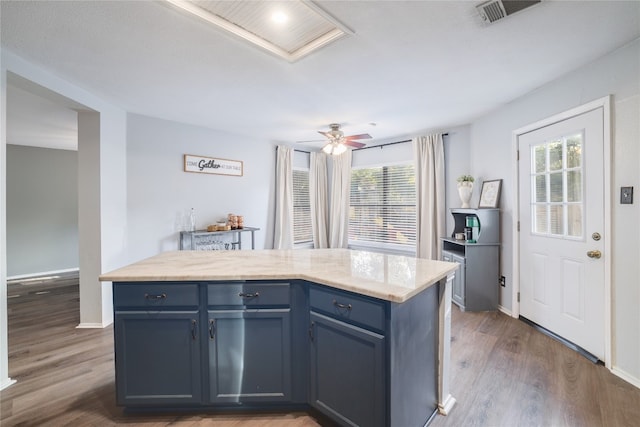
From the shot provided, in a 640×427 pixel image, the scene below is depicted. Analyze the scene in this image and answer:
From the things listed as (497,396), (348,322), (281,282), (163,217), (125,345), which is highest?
(163,217)

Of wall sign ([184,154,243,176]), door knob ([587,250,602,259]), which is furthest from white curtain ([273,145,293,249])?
door knob ([587,250,602,259])

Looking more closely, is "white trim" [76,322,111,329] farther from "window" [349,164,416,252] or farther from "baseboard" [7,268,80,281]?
"window" [349,164,416,252]

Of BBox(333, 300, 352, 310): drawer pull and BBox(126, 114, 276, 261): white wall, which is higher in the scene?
BBox(126, 114, 276, 261): white wall

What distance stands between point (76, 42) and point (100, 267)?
2.26 metres

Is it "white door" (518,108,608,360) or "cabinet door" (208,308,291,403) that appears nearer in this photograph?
"cabinet door" (208,308,291,403)

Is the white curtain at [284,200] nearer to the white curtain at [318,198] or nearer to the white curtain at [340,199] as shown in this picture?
the white curtain at [318,198]

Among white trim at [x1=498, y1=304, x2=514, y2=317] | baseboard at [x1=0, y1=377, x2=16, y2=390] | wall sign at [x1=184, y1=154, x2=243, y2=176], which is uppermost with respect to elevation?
wall sign at [x1=184, y1=154, x2=243, y2=176]

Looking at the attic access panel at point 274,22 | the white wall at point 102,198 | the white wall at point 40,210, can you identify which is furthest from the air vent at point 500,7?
the white wall at point 40,210

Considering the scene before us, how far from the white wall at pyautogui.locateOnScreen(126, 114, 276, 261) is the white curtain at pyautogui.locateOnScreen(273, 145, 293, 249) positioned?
0.93ft

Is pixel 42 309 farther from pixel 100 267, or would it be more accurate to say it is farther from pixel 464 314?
pixel 464 314

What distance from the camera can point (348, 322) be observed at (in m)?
1.56

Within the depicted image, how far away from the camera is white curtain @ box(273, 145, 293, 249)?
5.25 metres

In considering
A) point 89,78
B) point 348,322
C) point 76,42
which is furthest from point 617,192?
point 89,78

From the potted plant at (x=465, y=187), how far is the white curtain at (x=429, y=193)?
555 mm
